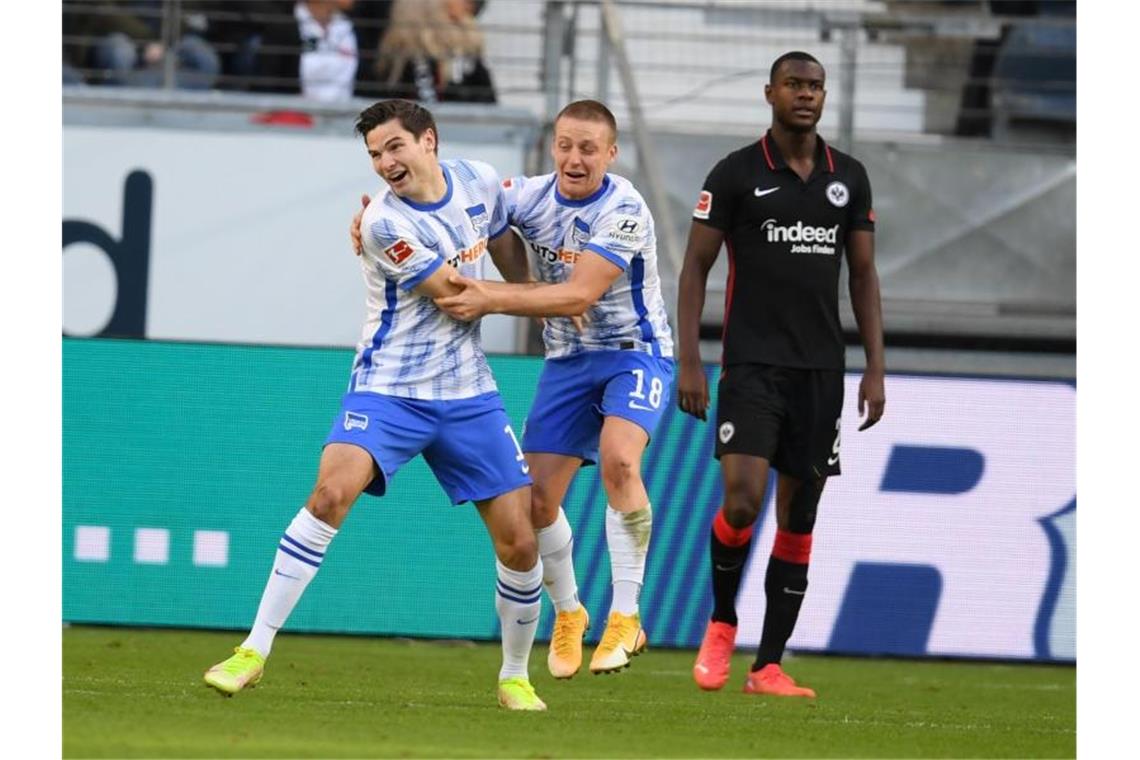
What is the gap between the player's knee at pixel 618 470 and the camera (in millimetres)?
8102

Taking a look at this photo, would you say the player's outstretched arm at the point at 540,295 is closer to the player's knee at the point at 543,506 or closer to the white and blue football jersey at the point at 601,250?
the white and blue football jersey at the point at 601,250

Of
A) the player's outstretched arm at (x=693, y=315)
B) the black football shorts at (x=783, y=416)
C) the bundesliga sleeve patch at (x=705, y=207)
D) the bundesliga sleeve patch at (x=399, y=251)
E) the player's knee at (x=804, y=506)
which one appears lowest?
the player's knee at (x=804, y=506)

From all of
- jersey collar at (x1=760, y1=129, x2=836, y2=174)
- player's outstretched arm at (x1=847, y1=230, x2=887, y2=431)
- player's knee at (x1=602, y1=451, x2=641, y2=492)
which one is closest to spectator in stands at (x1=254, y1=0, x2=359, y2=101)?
jersey collar at (x1=760, y1=129, x2=836, y2=174)

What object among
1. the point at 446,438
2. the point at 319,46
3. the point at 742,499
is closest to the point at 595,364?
the point at 742,499

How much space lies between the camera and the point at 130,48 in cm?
1470

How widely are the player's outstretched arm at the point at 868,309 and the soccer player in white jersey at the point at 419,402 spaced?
1.90m

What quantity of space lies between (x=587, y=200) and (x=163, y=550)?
479cm

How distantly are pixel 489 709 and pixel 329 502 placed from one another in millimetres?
1057

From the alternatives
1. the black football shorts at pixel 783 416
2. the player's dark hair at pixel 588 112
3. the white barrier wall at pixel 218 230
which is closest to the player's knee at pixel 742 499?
the black football shorts at pixel 783 416

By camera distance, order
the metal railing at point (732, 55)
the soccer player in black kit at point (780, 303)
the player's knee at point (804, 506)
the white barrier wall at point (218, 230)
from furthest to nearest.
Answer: the metal railing at point (732, 55)
the white barrier wall at point (218, 230)
the player's knee at point (804, 506)
the soccer player in black kit at point (780, 303)

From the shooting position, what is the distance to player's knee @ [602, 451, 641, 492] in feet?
26.6

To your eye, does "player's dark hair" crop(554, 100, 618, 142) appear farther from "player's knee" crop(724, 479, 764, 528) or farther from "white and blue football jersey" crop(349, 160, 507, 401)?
"player's knee" crop(724, 479, 764, 528)

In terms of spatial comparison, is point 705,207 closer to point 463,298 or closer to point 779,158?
point 779,158

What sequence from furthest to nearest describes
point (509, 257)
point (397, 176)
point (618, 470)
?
point (618, 470)
point (509, 257)
point (397, 176)
